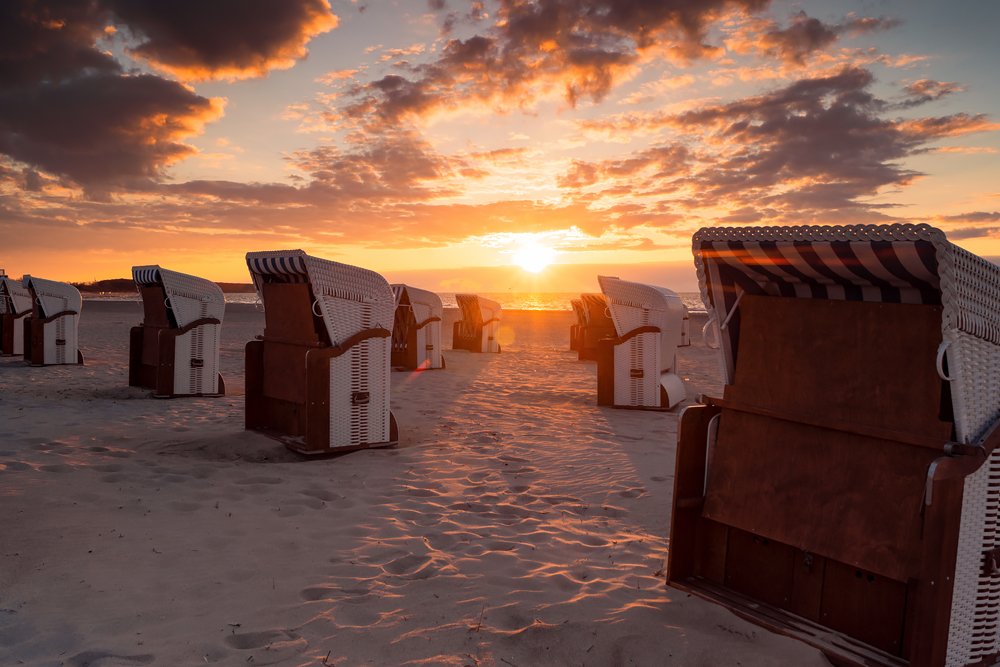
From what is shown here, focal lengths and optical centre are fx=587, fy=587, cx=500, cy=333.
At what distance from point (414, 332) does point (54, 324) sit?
793 cm

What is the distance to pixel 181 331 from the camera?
947cm

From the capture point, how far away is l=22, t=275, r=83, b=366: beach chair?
1288cm

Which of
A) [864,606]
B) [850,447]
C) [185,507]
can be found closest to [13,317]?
[185,507]

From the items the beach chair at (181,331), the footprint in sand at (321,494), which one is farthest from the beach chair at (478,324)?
the footprint in sand at (321,494)

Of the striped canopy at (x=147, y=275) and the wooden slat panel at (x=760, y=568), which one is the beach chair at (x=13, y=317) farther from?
the wooden slat panel at (x=760, y=568)

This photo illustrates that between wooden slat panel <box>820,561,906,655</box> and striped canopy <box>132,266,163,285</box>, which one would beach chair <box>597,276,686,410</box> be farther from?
striped canopy <box>132,266,163,285</box>

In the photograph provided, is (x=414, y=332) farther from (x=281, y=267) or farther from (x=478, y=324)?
(x=281, y=267)

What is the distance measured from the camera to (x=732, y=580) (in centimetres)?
323

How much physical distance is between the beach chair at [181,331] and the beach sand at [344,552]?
2027 mm

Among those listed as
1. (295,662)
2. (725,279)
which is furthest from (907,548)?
(295,662)

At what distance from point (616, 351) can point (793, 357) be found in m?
6.72

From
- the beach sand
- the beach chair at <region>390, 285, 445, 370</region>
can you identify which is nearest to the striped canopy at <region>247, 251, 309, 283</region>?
the beach sand

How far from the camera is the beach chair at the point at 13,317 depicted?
49.1 ft

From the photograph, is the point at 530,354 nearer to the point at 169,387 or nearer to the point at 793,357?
the point at 169,387
